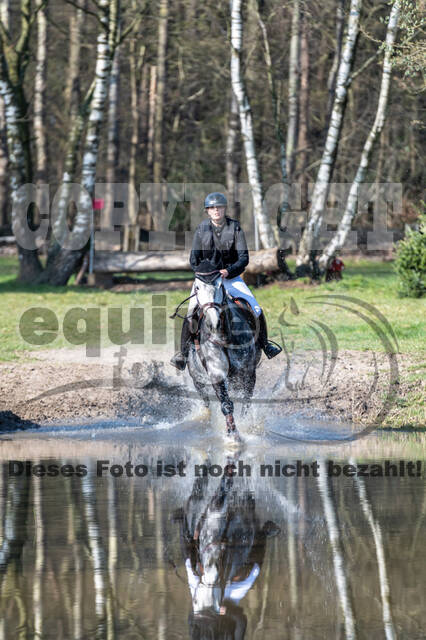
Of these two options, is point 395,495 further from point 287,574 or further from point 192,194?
point 192,194

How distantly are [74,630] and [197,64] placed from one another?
133ft

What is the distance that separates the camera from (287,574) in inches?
229

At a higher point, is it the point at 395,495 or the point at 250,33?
the point at 250,33

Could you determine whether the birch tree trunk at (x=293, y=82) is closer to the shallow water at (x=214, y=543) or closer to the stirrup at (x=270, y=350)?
the stirrup at (x=270, y=350)

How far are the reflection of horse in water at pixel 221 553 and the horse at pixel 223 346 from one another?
3.00m

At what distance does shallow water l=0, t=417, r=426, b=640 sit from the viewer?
509 centimetres

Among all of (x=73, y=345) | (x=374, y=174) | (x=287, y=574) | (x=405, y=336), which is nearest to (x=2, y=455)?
(x=287, y=574)

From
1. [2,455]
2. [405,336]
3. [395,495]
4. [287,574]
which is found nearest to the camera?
[287,574]

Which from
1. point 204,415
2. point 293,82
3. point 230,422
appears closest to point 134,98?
point 293,82

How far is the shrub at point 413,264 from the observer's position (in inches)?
868

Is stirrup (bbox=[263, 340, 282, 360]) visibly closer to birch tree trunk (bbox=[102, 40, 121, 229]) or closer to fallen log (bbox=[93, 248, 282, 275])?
fallen log (bbox=[93, 248, 282, 275])

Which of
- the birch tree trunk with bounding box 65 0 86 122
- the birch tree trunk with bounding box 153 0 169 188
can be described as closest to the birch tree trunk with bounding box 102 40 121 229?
the birch tree trunk with bounding box 65 0 86 122

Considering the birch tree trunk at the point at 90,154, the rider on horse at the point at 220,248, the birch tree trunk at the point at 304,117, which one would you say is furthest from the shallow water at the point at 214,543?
the birch tree trunk at the point at 304,117

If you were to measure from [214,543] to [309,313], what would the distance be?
1448 cm
